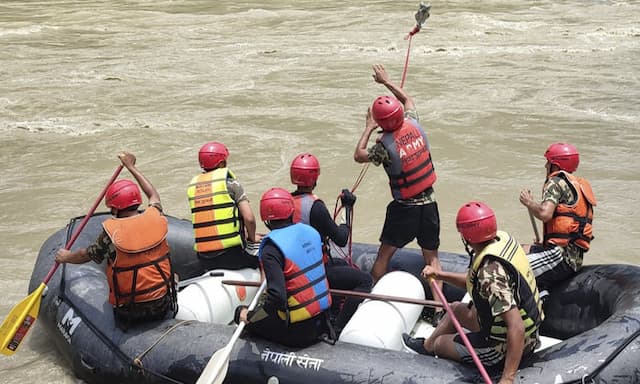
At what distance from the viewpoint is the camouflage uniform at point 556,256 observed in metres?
4.30

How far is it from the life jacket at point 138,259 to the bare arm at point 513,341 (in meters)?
1.83

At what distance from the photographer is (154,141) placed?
425 inches

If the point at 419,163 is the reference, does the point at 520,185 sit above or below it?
below

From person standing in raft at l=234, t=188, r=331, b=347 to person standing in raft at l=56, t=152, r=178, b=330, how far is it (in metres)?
0.53

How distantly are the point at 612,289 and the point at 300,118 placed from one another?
7.89 meters

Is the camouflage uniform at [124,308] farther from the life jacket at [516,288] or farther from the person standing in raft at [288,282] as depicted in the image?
the life jacket at [516,288]

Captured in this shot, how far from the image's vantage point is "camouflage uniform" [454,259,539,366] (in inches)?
134

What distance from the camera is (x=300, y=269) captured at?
3.82 m

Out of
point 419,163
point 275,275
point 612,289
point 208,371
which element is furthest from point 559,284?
point 208,371

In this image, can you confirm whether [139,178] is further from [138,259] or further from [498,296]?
[498,296]

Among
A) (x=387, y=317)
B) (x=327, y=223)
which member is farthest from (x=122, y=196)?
(x=387, y=317)

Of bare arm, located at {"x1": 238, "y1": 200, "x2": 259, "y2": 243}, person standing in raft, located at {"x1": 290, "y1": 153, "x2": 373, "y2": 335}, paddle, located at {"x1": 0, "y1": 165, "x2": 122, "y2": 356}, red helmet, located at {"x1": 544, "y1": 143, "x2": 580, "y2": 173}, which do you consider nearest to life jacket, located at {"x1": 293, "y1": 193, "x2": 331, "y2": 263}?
person standing in raft, located at {"x1": 290, "y1": 153, "x2": 373, "y2": 335}

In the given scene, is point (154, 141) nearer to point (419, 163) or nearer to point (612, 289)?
point (419, 163)

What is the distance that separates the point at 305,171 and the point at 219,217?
26.7 inches
